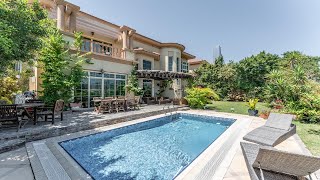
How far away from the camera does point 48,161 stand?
5559mm

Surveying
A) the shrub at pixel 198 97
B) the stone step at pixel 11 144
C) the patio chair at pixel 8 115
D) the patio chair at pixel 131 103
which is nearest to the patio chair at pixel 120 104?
the patio chair at pixel 131 103

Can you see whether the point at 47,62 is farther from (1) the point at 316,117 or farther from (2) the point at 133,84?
(1) the point at 316,117

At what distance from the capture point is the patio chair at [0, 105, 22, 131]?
778cm

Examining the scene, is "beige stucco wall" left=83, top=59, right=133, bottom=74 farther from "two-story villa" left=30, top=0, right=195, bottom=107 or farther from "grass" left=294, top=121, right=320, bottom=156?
"grass" left=294, top=121, right=320, bottom=156

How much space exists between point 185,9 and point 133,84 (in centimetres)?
1175

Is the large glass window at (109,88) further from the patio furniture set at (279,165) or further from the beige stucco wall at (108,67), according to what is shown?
the patio furniture set at (279,165)

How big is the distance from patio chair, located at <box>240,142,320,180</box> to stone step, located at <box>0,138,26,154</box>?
26.6 ft

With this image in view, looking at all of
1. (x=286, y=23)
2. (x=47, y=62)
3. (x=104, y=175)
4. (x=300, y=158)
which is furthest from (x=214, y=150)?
(x=286, y=23)

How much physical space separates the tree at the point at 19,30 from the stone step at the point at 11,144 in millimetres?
2899

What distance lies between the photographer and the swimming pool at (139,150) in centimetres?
573

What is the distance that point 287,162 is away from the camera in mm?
3973

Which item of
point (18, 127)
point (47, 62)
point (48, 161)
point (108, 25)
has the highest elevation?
point (108, 25)

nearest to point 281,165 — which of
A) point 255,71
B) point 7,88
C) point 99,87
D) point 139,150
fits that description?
point 139,150

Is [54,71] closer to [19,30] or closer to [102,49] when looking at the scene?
[19,30]
